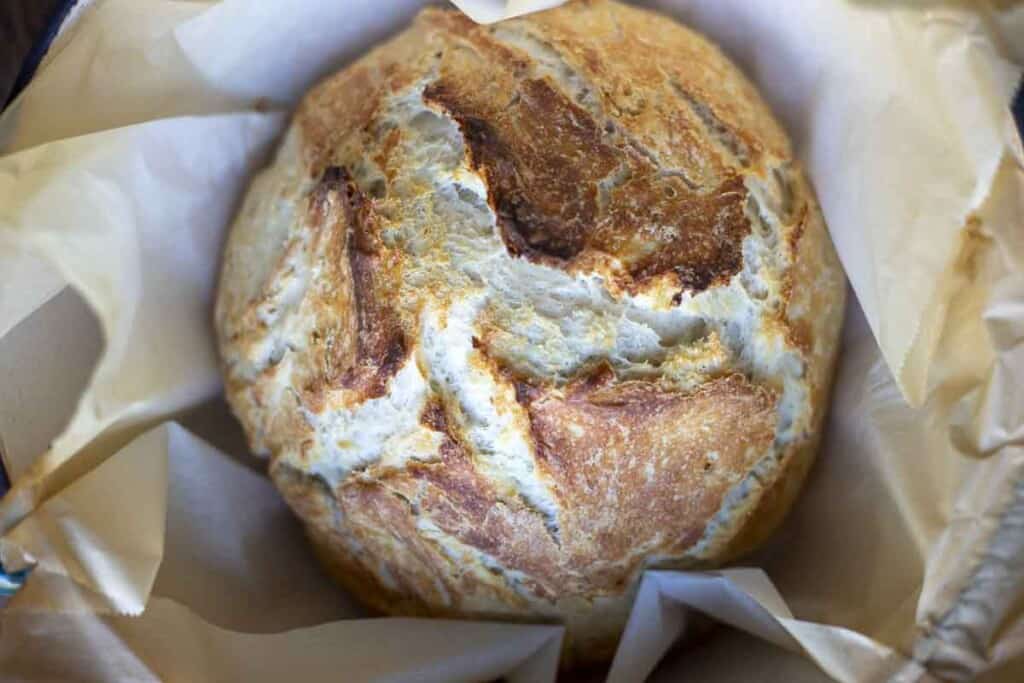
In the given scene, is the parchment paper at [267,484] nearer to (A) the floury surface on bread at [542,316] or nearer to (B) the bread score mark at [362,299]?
(A) the floury surface on bread at [542,316]

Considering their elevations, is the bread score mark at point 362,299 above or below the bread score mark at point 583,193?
below

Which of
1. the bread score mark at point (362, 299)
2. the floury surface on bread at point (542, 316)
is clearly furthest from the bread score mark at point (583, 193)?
the bread score mark at point (362, 299)

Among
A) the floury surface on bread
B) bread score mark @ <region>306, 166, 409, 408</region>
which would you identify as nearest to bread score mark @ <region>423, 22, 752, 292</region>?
the floury surface on bread

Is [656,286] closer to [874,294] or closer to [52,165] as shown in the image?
[874,294]

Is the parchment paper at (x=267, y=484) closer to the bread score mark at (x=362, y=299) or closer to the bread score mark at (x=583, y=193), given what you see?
the bread score mark at (x=583, y=193)

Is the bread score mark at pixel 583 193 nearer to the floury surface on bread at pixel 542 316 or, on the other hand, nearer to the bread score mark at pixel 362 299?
the floury surface on bread at pixel 542 316

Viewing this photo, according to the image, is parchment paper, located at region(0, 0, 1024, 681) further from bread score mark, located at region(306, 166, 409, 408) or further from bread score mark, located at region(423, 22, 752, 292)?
bread score mark, located at region(306, 166, 409, 408)
